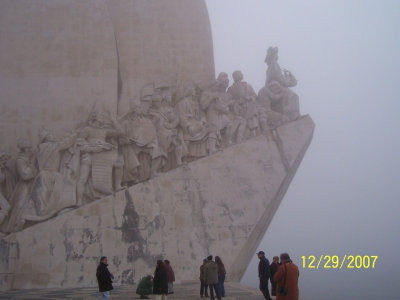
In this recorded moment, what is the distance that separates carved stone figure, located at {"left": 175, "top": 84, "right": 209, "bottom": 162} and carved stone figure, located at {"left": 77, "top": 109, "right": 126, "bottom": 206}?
1.35 meters

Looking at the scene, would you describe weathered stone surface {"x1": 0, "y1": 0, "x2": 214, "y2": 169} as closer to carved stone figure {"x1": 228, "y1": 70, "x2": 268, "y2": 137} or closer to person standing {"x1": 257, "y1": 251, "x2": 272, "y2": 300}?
carved stone figure {"x1": 228, "y1": 70, "x2": 268, "y2": 137}

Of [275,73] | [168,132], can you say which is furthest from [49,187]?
[275,73]

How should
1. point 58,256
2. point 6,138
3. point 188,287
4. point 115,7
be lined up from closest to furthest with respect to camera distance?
point 188,287, point 58,256, point 6,138, point 115,7

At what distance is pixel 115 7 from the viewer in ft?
37.4

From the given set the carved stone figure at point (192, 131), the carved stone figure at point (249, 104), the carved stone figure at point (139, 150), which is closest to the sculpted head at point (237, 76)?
the carved stone figure at point (249, 104)

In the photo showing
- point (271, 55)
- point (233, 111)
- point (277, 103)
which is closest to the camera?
point (233, 111)

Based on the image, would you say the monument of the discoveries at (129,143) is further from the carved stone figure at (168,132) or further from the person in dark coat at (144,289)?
the person in dark coat at (144,289)

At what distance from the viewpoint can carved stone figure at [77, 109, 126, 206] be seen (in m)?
8.84

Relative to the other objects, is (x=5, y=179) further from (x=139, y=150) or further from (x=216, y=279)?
(x=216, y=279)

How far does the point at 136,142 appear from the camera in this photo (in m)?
9.31

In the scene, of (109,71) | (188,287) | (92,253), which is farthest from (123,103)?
(188,287)

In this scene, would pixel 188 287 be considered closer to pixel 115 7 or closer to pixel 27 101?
pixel 27 101

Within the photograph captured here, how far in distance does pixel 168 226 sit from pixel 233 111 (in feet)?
9.59

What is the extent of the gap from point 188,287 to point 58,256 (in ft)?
6.95
